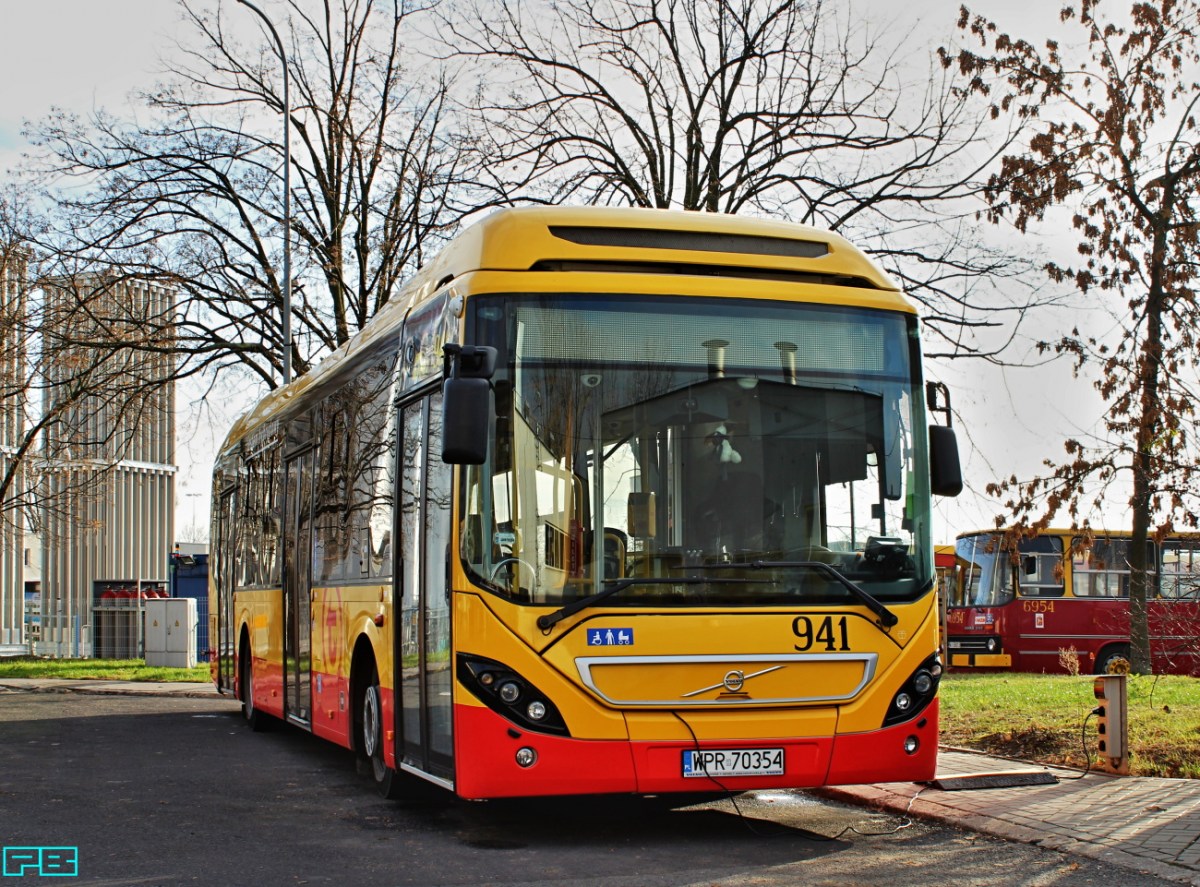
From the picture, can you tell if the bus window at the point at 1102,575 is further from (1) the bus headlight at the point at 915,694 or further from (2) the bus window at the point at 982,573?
(1) the bus headlight at the point at 915,694

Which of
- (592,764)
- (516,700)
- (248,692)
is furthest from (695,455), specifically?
(248,692)


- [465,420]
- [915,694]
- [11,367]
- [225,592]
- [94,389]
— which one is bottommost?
[915,694]

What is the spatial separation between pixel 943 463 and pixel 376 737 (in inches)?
163

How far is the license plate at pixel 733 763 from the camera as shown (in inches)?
323

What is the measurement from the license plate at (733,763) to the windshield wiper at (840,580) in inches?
36.4

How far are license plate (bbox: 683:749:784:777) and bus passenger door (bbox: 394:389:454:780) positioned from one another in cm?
A: 128

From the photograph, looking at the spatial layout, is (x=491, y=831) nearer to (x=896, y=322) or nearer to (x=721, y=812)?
(x=721, y=812)

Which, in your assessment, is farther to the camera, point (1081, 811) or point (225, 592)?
point (225, 592)

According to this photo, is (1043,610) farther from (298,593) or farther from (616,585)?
(616,585)

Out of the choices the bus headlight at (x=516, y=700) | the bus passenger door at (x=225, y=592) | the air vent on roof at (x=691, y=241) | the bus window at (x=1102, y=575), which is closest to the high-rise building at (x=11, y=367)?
the bus passenger door at (x=225, y=592)

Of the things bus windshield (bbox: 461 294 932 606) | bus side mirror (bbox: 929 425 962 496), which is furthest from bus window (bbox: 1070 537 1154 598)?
bus windshield (bbox: 461 294 932 606)

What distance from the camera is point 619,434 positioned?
27.4ft

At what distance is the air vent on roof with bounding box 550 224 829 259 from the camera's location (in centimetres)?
880

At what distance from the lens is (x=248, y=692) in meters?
16.6
